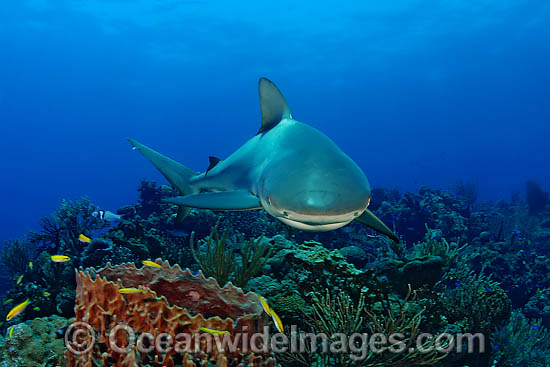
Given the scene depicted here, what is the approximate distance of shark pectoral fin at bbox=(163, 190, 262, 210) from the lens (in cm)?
310

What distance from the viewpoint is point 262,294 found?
4066 millimetres

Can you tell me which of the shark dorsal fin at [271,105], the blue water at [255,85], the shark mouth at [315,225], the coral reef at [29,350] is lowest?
the coral reef at [29,350]

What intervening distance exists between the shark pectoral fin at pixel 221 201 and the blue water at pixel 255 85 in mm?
30413

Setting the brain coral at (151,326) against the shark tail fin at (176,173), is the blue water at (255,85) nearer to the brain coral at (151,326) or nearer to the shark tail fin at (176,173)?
the shark tail fin at (176,173)

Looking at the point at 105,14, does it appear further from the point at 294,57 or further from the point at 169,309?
the point at 169,309

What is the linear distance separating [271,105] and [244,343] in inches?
111

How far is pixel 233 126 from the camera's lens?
13962cm

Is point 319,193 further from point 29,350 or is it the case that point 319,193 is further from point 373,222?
point 29,350

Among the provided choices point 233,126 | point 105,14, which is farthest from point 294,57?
point 233,126

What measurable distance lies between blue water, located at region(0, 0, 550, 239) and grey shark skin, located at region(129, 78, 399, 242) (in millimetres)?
29720

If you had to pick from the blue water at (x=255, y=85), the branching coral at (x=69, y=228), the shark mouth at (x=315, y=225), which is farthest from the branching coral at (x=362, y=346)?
the blue water at (x=255, y=85)

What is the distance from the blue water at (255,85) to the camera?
2258 inches

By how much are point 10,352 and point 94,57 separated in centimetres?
10421

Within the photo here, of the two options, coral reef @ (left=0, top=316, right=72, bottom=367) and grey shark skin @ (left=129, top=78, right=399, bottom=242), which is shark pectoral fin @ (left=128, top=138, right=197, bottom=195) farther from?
coral reef @ (left=0, top=316, right=72, bottom=367)
